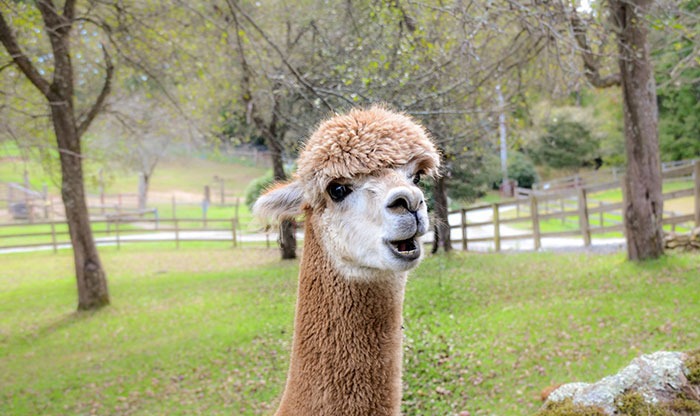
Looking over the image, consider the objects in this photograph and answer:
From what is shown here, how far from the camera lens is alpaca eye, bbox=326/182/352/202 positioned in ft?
8.32

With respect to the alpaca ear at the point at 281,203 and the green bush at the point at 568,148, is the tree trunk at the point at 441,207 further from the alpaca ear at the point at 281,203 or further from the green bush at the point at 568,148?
the green bush at the point at 568,148

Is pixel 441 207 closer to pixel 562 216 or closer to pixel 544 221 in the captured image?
pixel 562 216

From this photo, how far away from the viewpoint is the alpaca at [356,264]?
2.42 meters

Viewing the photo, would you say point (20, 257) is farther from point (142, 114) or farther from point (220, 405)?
point (220, 405)

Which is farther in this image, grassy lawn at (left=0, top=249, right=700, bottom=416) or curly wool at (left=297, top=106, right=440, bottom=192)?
grassy lawn at (left=0, top=249, right=700, bottom=416)

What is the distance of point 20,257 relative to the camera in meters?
23.0

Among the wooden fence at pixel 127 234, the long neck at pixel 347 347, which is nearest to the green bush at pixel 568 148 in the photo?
the wooden fence at pixel 127 234

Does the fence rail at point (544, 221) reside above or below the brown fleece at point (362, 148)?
below

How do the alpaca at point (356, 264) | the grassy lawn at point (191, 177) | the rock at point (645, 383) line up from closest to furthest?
the alpaca at point (356, 264) < the rock at point (645, 383) < the grassy lawn at point (191, 177)

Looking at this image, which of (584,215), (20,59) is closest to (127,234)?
(20,59)

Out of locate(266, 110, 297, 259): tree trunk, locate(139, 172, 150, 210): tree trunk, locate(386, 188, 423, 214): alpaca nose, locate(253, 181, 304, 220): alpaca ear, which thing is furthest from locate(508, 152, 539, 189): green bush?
locate(386, 188, 423, 214): alpaca nose

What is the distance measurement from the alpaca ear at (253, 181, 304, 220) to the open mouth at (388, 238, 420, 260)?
62 centimetres

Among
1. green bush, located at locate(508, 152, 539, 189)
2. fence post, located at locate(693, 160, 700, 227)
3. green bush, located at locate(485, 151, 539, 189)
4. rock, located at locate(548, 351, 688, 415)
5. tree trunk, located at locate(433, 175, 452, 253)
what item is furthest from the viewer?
green bush, located at locate(508, 152, 539, 189)

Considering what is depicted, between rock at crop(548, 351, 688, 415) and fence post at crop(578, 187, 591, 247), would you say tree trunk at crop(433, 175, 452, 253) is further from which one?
fence post at crop(578, 187, 591, 247)
